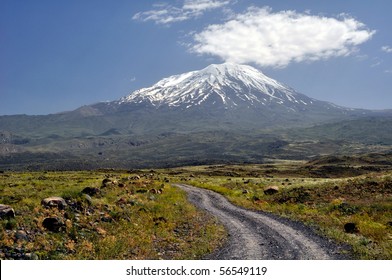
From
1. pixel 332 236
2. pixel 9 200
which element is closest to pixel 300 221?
pixel 332 236

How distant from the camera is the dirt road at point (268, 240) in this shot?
1847 centimetres

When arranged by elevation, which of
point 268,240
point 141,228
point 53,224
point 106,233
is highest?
point 53,224

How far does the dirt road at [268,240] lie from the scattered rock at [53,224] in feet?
26.2

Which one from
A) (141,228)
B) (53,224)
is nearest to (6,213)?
(53,224)

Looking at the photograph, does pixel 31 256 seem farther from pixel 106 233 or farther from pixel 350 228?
pixel 350 228

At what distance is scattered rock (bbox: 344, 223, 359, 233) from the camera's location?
23.9 m

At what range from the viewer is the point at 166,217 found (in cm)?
2800

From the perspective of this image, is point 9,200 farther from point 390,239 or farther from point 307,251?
point 390,239

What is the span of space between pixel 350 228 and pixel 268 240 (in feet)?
19.8

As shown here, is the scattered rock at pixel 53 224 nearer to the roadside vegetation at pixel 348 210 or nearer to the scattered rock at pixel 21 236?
the scattered rock at pixel 21 236

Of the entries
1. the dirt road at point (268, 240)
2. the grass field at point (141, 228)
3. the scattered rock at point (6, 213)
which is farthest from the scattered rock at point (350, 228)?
the scattered rock at point (6, 213)

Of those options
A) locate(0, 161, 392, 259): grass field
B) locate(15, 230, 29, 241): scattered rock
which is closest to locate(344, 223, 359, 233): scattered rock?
locate(0, 161, 392, 259): grass field

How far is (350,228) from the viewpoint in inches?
955

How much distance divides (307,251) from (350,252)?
203 cm
